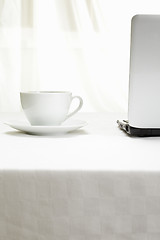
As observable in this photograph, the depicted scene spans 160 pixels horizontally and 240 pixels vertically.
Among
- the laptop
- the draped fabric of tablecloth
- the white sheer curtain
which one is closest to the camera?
the draped fabric of tablecloth

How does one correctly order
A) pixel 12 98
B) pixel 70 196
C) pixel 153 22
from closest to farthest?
pixel 70 196
pixel 153 22
pixel 12 98

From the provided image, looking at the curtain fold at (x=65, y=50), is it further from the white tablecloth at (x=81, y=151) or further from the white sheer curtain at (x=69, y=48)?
the white tablecloth at (x=81, y=151)

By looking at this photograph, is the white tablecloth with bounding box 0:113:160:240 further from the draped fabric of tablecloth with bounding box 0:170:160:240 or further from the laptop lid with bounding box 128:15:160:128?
the laptop lid with bounding box 128:15:160:128

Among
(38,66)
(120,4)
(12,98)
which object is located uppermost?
(120,4)

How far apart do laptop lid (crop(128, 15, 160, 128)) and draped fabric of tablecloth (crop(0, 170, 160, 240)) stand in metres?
0.26

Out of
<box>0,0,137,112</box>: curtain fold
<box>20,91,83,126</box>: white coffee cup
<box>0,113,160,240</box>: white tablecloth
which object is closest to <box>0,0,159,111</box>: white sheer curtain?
<box>0,0,137,112</box>: curtain fold

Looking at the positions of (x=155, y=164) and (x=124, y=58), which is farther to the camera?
(x=124, y=58)

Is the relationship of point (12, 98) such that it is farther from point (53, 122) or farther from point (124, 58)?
point (53, 122)

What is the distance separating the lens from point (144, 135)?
0.73 metres

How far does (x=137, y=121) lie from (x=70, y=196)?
0.29 metres

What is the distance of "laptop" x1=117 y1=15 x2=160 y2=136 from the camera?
2.30 feet

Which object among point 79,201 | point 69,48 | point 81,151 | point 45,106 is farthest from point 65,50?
point 79,201

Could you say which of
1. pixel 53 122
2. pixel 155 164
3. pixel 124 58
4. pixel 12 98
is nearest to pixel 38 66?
pixel 12 98

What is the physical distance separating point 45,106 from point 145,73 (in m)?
0.19
